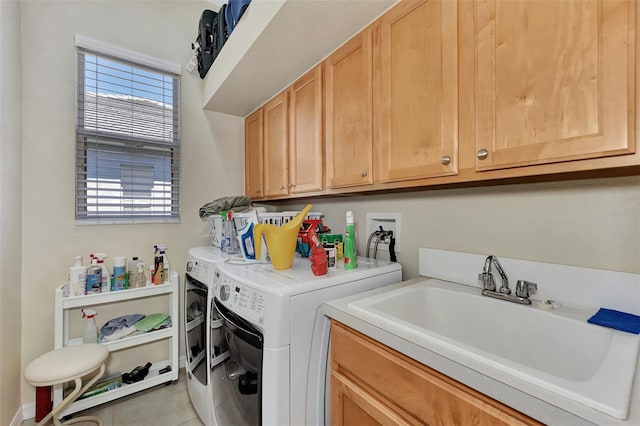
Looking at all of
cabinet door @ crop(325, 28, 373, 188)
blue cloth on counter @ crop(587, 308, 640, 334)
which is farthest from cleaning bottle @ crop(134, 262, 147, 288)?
blue cloth on counter @ crop(587, 308, 640, 334)

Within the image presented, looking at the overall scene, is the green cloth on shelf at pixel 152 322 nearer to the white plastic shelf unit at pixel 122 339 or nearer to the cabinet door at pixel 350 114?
the white plastic shelf unit at pixel 122 339

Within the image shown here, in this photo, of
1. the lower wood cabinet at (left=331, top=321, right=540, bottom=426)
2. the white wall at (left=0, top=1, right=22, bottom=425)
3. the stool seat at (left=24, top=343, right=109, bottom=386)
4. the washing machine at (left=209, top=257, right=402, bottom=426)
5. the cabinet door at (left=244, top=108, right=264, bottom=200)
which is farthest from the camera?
the cabinet door at (left=244, top=108, right=264, bottom=200)

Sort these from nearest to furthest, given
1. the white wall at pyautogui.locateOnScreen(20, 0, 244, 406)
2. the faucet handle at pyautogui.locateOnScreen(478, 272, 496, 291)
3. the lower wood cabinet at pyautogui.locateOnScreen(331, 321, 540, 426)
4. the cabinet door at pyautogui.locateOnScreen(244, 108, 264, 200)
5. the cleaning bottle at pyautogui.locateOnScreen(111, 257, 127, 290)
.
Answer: the lower wood cabinet at pyautogui.locateOnScreen(331, 321, 540, 426) < the faucet handle at pyautogui.locateOnScreen(478, 272, 496, 291) < the white wall at pyautogui.locateOnScreen(20, 0, 244, 406) < the cleaning bottle at pyautogui.locateOnScreen(111, 257, 127, 290) < the cabinet door at pyautogui.locateOnScreen(244, 108, 264, 200)

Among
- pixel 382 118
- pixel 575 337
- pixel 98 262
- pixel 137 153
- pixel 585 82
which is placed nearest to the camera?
pixel 585 82

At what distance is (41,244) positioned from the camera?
1.81 m

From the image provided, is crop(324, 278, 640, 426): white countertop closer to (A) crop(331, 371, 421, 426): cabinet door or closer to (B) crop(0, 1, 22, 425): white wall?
(A) crop(331, 371, 421, 426): cabinet door

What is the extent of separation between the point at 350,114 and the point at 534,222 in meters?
0.99

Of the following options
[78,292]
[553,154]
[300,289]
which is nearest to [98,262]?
[78,292]

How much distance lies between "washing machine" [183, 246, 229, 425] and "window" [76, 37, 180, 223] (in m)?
0.72

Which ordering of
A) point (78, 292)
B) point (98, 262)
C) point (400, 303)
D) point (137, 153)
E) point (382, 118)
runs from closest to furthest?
point (400, 303) < point (382, 118) < point (78, 292) < point (98, 262) < point (137, 153)

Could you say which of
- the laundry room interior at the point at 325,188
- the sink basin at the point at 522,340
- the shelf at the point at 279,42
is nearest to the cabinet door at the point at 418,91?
the laundry room interior at the point at 325,188

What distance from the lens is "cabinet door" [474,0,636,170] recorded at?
678 mm

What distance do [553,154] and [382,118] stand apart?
697 millimetres

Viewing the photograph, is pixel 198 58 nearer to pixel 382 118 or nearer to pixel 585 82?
pixel 382 118
